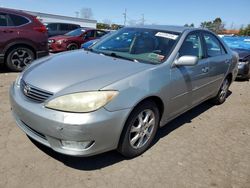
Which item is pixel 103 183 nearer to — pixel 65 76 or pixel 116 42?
pixel 65 76

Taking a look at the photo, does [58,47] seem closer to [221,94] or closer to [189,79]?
[221,94]

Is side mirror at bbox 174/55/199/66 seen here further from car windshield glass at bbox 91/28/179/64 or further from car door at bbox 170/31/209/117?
car windshield glass at bbox 91/28/179/64

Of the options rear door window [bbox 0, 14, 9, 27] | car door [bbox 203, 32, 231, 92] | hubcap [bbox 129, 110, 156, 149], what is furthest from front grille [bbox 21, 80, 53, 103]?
rear door window [bbox 0, 14, 9, 27]

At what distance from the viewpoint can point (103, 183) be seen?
109 inches

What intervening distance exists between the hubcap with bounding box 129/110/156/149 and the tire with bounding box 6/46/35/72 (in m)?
5.13

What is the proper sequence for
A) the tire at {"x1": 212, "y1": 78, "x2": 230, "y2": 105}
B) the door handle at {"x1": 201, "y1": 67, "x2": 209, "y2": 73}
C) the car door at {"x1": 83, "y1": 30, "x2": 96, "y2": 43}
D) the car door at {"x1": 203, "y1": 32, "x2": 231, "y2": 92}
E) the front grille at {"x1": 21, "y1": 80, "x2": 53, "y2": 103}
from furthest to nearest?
the car door at {"x1": 83, "y1": 30, "x2": 96, "y2": 43}, the tire at {"x1": 212, "y1": 78, "x2": 230, "y2": 105}, the car door at {"x1": 203, "y1": 32, "x2": 231, "y2": 92}, the door handle at {"x1": 201, "y1": 67, "x2": 209, "y2": 73}, the front grille at {"x1": 21, "y1": 80, "x2": 53, "y2": 103}

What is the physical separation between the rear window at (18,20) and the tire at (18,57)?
2.13ft

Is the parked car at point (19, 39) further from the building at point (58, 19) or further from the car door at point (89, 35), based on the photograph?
the building at point (58, 19)

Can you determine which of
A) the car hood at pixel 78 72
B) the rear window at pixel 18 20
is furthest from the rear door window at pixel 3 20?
the car hood at pixel 78 72

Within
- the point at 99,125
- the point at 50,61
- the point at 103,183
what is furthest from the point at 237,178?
the point at 50,61

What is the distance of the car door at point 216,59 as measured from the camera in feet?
15.1

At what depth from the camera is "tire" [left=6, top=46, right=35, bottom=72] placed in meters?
7.07

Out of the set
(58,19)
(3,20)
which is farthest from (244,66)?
(58,19)

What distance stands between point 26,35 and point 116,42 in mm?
3924
